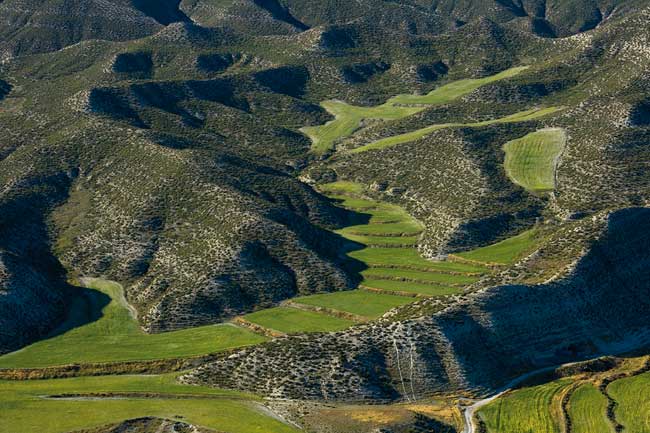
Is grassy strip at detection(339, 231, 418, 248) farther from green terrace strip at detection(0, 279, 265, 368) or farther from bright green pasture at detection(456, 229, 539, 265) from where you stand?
green terrace strip at detection(0, 279, 265, 368)

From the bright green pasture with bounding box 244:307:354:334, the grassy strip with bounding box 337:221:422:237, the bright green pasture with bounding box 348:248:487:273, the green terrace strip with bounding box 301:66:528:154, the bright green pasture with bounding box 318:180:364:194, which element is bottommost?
the bright green pasture with bounding box 244:307:354:334

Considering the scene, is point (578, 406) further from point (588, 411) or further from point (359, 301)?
point (359, 301)

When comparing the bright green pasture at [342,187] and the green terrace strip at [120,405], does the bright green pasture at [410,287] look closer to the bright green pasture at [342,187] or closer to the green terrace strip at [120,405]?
the green terrace strip at [120,405]

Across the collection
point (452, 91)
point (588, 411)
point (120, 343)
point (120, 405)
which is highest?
point (452, 91)

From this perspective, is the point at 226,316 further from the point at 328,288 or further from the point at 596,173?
the point at 596,173

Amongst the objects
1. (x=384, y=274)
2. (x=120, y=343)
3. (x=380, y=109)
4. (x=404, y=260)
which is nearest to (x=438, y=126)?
(x=380, y=109)

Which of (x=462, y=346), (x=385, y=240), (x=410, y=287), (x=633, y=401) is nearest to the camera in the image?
(x=633, y=401)

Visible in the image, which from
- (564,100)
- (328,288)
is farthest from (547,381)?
(564,100)

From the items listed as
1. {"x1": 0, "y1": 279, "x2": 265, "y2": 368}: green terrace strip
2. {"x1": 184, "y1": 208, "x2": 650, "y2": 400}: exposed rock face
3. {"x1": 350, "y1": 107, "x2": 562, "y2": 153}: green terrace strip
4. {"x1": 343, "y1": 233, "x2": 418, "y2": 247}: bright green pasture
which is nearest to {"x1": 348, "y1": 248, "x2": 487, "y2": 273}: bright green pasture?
{"x1": 343, "y1": 233, "x2": 418, "y2": 247}: bright green pasture
